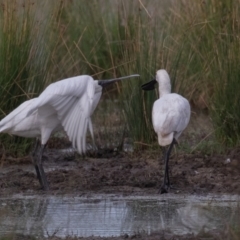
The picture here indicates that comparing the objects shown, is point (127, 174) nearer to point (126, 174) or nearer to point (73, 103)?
point (126, 174)

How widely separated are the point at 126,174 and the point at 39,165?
33.9 inches

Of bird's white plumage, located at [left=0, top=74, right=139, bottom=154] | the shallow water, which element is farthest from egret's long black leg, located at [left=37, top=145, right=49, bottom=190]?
the shallow water

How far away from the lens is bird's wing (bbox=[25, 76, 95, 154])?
805cm

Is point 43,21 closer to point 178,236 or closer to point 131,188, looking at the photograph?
point 131,188

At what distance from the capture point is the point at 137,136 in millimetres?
9852

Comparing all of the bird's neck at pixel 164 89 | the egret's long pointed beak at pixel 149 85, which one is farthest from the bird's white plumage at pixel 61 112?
the egret's long pointed beak at pixel 149 85

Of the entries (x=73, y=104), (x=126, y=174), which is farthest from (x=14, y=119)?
(x=126, y=174)

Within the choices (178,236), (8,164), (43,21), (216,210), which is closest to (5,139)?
(8,164)

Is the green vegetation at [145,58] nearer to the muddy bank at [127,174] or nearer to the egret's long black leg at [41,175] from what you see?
the muddy bank at [127,174]

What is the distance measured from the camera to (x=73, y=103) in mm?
Answer: 8234

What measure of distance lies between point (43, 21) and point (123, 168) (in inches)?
76.7

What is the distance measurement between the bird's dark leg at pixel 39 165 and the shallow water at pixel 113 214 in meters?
0.36

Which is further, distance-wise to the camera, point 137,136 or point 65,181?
point 137,136

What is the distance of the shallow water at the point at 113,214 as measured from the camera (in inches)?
254
